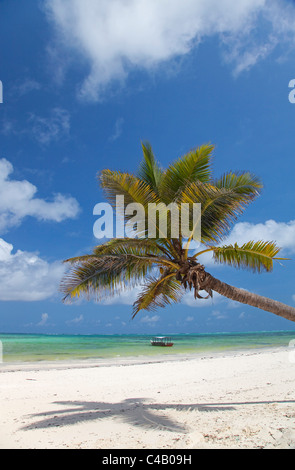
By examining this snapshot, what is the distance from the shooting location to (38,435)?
6332mm

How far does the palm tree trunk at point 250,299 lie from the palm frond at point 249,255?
552mm

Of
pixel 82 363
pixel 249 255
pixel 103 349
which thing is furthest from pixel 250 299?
pixel 103 349

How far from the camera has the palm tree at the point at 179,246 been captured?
7047 millimetres

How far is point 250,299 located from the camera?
7.22 metres

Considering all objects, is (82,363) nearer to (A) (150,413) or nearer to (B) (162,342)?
(A) (150,413)

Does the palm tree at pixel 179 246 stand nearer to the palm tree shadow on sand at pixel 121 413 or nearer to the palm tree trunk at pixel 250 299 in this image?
the palm tree trunk at pixel 250 299

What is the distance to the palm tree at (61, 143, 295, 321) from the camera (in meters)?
7.05

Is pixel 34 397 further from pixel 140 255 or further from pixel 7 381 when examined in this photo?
pixel 140 255

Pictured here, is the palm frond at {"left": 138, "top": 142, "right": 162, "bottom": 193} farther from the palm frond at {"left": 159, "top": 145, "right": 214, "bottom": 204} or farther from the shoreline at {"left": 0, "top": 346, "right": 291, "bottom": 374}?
the shoreline at {"left": 0, "top": 346, "right": 291, "bottom": 374}

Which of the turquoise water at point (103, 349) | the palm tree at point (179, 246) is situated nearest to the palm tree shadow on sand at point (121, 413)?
the palm tree at point (179, 246)
